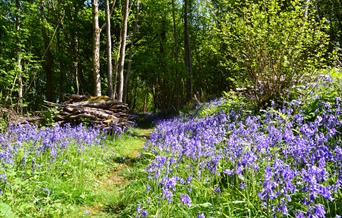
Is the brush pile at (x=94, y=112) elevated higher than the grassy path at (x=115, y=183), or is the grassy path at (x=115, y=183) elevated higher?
the brush pile at (x=94, y=112)

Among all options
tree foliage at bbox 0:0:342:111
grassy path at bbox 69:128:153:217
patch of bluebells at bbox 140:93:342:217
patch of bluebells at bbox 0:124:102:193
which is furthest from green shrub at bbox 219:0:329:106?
patch of bluebells at bbox 0:124:102:193

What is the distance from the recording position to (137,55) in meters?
26.2

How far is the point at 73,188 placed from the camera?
244 inches

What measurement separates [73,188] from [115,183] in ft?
4.44

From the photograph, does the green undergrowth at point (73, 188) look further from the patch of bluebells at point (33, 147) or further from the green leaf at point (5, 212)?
the patch of bluebells at point (33, 147)

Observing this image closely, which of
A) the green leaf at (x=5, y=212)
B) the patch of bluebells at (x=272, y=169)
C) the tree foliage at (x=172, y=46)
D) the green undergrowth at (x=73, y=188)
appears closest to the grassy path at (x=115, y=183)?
the green undergrowth at (x=73, y=188)

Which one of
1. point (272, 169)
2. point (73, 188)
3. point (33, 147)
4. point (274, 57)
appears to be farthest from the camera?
point (274, 57)

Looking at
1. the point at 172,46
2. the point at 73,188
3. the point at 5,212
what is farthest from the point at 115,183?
the point at 172,46

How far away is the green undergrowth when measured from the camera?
203 inches

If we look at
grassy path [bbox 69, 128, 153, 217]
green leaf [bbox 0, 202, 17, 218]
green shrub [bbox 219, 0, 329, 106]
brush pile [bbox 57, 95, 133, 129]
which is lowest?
grassy path [bbox 69, 128, 153, 217]

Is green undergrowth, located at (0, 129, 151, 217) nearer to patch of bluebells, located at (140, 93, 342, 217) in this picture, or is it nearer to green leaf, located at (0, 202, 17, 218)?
green leaf, located at (0, 202, 17, 218)

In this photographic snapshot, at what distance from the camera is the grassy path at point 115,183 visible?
571 centimetres

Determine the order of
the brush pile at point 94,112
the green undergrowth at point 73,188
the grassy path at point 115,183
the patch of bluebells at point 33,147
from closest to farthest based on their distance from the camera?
the green undergrowth at point 73,188
the grassy path at point 115,183
the patch of bluebells at point 33,147
the brush pile at point 94,112

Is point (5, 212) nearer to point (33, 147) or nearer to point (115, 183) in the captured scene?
point (33, 147)
